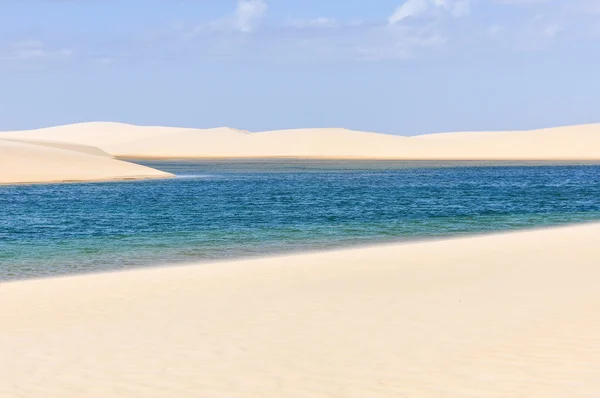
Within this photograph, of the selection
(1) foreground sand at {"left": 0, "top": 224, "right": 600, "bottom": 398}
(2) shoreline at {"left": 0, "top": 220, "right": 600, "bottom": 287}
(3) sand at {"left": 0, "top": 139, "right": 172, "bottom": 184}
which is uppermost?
(3) sand at {"left": 0, "top": 139, "right": 172, "bottom": 184}

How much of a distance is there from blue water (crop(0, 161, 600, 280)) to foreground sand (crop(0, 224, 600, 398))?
236 inches

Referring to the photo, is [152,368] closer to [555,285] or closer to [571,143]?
[555,285]

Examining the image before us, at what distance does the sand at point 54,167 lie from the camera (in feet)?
235

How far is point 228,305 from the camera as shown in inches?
520

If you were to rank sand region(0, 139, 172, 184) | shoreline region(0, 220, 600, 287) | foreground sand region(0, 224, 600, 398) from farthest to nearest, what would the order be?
1. sand region(0, 139, 172, 184)
2. shoreline region(0, 220, 600, 287)
3. foreground sand region(0, 224, 600, 398)

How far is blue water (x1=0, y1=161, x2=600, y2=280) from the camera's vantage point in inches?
942

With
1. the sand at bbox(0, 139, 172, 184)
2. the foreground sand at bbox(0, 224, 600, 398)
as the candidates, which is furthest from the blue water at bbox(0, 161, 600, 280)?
the sand at bbox(0, 139, 172, 184)

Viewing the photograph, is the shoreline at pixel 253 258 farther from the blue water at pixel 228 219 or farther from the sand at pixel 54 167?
the sand at pixel 54 167

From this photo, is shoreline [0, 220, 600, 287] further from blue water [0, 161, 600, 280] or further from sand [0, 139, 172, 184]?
sand [0, 139, 172, 184]

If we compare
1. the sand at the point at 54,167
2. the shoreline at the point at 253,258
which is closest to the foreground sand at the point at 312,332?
the shoreline at the point at 253,258

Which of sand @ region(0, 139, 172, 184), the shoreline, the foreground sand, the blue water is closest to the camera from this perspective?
the foreground sand

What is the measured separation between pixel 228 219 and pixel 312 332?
2518 cm

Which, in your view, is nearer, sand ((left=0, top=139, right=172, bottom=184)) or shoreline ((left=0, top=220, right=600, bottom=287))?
shoreline ((left=0, top=220, right=600, bottom=287))

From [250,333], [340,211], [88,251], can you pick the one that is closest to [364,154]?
[340,211]
